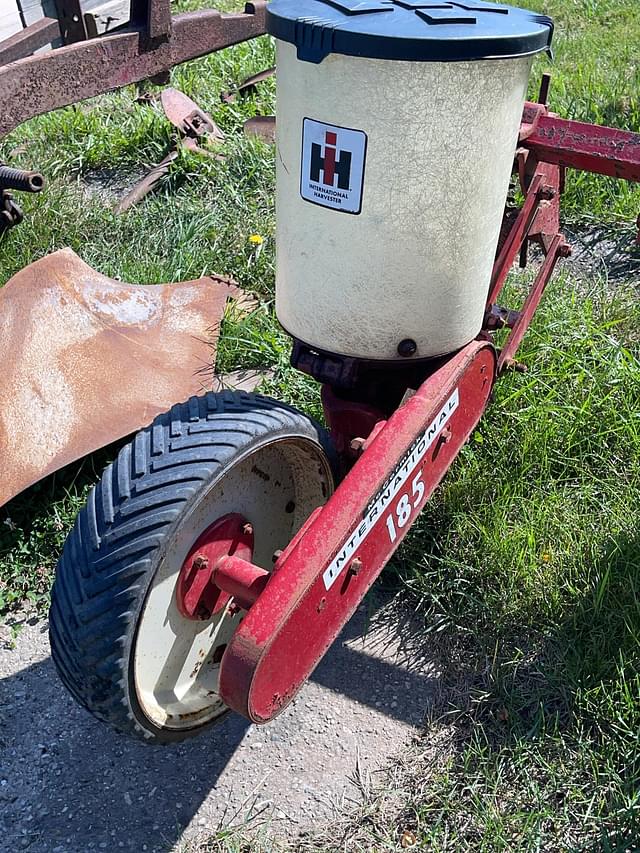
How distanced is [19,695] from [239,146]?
127 inches

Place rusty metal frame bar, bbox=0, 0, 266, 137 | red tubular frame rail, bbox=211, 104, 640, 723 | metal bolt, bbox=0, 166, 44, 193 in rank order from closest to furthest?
red tubular frame rail, bbox=211, 104, 640, 723 → rusty metal frame bar, bbox=0, 0, 266, 137 → metal bolt, bbox=0, 166, 44, 193

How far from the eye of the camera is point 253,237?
382 cm

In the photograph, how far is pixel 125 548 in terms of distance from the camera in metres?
1.62

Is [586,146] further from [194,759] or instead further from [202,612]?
[194,759]

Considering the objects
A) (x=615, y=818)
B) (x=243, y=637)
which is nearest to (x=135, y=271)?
(x=243, y=637)

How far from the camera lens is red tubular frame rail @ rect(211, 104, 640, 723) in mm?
1563

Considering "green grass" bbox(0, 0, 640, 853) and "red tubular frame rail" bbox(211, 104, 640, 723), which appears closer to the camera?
"red tubular frame rail" bbox(211, 104, 640, 723)

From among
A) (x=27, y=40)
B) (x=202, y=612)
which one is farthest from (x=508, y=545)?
(x=27, y=40)

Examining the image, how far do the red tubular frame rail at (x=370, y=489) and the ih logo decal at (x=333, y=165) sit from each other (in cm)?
47

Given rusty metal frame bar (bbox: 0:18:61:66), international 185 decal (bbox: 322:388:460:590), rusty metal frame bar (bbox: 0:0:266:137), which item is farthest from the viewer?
rusty metal frame bar (bbox: 0:18:61:66)

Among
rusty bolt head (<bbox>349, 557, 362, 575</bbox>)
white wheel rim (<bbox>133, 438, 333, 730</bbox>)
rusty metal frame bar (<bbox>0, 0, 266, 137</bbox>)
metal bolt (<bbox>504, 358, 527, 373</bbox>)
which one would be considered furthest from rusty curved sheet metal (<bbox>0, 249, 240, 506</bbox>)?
rusty bolt head (<bbox>349, 557, 362, 575</bbox>)

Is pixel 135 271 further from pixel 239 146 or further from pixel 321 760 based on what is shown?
pixel 321 760

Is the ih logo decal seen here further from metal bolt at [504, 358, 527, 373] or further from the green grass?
the green grass

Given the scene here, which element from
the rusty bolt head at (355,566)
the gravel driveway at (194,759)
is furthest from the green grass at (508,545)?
the rusty bolt head at (355,566)
